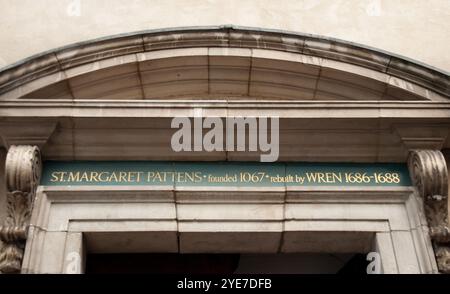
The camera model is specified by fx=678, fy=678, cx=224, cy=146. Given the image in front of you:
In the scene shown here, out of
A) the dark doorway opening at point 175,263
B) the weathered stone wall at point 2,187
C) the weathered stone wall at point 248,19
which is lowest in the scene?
the dark doorway opening at point 175,263

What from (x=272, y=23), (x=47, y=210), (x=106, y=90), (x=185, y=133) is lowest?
(x=47, y=210)

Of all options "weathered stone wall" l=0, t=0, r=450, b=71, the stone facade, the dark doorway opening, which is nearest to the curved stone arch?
the stone facade

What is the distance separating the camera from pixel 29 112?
247 inches

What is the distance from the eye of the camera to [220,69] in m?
7.13

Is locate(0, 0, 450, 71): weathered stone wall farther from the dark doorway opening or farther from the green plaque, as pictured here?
the dark doorway opening

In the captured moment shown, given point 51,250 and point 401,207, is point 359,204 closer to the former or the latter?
point 401,207

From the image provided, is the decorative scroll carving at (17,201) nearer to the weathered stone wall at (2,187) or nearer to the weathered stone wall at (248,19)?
the weathered stone wall at (2,187)

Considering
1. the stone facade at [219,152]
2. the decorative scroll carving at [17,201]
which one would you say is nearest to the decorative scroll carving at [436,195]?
the stone facade at [219,152]

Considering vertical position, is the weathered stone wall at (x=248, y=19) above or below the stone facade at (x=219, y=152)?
above

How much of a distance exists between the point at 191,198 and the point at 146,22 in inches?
98.3

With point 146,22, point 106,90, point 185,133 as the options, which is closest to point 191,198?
point 185,133

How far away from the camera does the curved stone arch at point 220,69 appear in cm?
668

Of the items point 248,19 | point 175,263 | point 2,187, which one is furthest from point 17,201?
point 248,19

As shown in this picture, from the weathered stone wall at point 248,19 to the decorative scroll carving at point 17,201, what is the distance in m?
1.90
